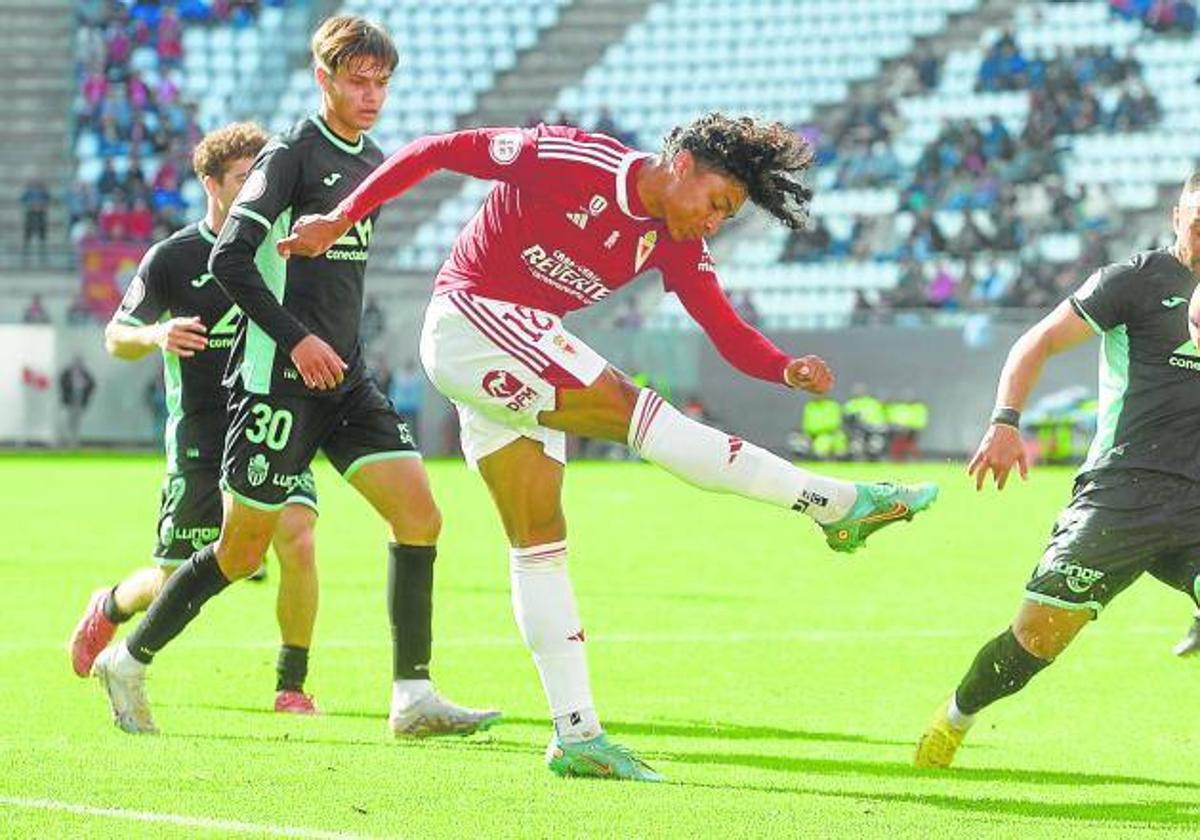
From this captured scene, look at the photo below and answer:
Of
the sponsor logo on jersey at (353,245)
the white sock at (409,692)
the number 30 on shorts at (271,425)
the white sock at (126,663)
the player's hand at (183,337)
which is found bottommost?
the white sock at (126,663)

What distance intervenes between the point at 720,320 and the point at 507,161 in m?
0.98

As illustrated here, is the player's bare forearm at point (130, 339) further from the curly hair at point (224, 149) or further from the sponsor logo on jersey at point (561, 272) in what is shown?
the sponsor logo on jersey at point (561, 272)

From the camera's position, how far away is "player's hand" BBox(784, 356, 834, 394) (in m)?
7.23

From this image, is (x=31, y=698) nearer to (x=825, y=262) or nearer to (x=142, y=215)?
(x=825, y=262)

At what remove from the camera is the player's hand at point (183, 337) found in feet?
26.8

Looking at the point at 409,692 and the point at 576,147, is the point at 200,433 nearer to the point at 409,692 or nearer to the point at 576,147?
the point at 409,692

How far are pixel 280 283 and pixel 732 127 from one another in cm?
201

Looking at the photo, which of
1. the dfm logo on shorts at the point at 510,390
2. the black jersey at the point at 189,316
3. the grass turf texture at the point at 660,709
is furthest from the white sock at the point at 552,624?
the black jersey at the point at 189,316

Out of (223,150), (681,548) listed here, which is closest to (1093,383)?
(681,548)

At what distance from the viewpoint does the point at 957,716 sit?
743 cm

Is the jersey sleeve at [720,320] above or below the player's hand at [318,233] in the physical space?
below

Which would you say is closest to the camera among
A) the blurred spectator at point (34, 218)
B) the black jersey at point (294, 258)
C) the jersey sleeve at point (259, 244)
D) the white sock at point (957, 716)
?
the white sock at point (957, 716)

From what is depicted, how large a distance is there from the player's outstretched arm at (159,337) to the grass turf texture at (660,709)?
4.40ft

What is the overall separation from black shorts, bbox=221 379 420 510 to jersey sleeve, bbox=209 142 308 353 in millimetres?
389
